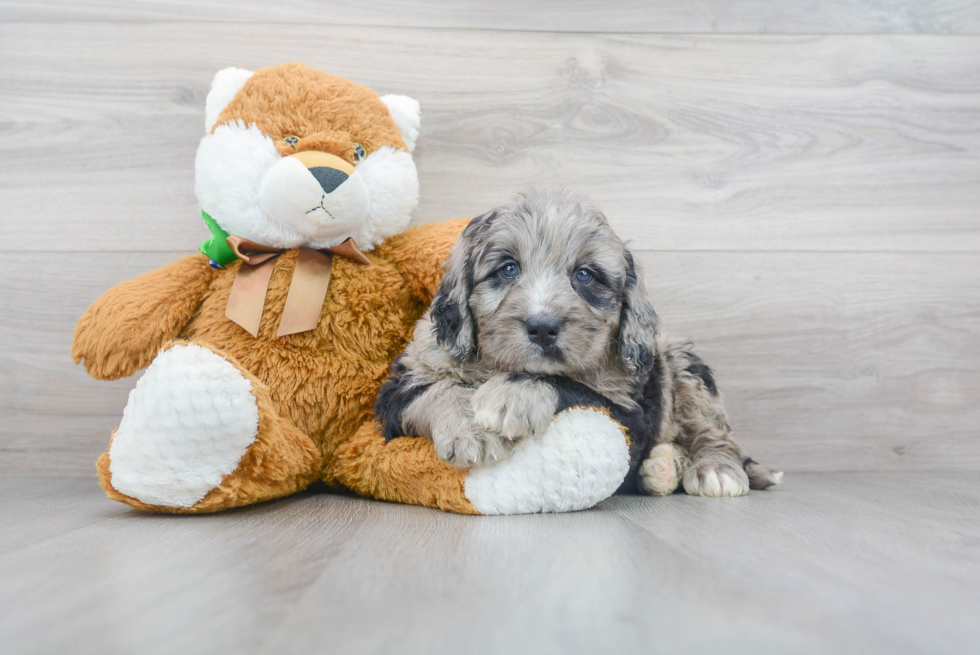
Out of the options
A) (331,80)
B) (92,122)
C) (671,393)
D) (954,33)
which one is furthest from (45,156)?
(954,33)

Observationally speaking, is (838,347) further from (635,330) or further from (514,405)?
(514,405)

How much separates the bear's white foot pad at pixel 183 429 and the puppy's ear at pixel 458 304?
0.48 metres

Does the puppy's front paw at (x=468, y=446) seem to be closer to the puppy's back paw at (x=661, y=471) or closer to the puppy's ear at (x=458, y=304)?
the puppy's ear at (x=458, y=304)

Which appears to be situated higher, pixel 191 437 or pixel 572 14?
pixel 572 14

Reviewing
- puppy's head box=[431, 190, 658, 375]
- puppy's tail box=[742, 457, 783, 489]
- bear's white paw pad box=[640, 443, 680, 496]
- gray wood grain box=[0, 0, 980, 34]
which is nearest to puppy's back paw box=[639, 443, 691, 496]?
bear's white paw pad box=[640, 443, 680, 496]

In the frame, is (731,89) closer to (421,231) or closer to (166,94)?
(421,231)

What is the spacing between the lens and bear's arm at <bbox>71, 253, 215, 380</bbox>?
5.77 ft

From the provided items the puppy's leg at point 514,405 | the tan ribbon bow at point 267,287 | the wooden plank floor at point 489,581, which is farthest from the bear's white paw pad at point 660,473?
the tan ribbon bow at point 267,287

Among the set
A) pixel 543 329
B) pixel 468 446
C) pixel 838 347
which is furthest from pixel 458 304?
pixel 838 347

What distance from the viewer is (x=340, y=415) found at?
6.04 ft

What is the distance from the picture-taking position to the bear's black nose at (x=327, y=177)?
1.75 meters

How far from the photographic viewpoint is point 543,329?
151 cm

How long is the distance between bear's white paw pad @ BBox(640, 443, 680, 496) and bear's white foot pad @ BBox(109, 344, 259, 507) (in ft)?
3.51

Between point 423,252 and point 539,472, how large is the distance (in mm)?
743
